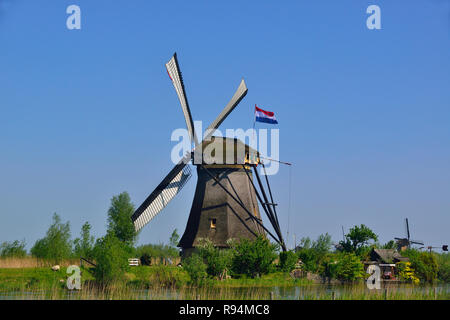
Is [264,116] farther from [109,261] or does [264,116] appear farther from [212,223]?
[109,261]

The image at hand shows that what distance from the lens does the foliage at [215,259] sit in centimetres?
3761

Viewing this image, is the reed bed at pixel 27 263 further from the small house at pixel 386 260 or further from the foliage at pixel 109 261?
the small house at pixel 386 260

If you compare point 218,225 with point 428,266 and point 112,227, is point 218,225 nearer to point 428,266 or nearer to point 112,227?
point 112,227

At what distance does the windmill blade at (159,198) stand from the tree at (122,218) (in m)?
2.02

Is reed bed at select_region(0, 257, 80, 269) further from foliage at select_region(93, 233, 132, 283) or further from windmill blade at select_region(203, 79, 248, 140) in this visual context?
windmill blade at select_region(203, 79, 248, 140)

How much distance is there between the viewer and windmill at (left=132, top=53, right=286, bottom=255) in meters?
→ 42.1

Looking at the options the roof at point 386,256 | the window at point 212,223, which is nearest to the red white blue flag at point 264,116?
the window at point 212,223

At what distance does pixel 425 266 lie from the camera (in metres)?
44.7

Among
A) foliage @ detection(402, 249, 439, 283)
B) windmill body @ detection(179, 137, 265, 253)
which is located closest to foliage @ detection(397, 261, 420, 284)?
foliage @ detection(402, 249, 439, 283)

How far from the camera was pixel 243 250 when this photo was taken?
39.2 m
